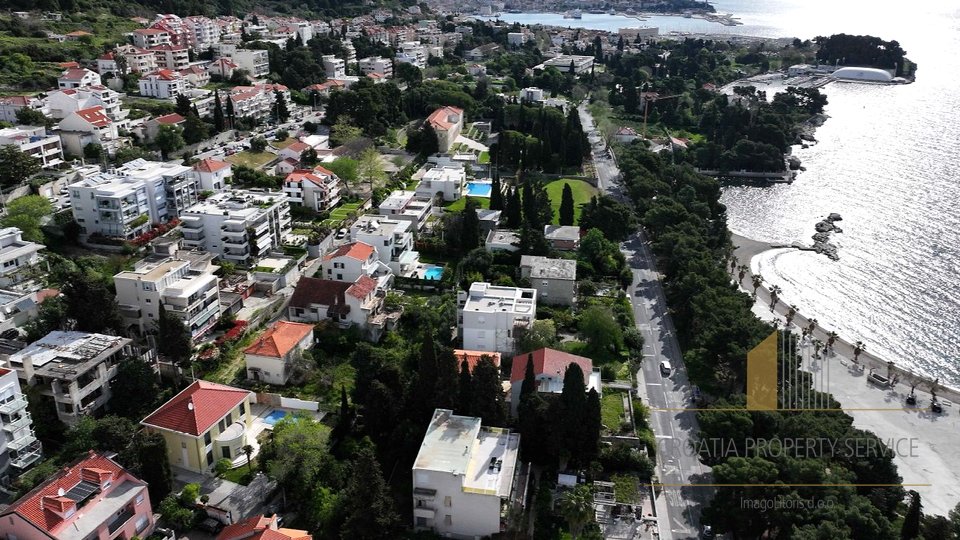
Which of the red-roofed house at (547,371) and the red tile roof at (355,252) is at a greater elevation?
the red tile roof at (355,252)

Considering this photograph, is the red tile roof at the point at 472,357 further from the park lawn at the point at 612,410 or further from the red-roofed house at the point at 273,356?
the red-roofed house at the point at 273,356

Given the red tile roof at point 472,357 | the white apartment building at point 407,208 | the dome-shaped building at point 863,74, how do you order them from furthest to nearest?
the dome-shaped building at point 863,74, the white apartment building at point 407,208, the red tile roof at point 472,357

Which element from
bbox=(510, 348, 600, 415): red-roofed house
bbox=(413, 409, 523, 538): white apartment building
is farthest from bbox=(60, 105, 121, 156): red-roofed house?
bbox=(413, 409, 523, 538): white apartment building

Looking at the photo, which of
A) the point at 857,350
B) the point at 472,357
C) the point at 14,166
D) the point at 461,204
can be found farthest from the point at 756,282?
the point at 14,166

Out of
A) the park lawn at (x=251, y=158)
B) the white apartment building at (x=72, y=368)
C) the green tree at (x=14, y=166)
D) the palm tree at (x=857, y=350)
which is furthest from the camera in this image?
the park lawn at (x=251, y=158)

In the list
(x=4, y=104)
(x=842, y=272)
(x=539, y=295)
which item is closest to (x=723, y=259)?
(x=842, y=272)

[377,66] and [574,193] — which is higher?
[377,66]

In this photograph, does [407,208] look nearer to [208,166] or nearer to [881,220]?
[208,166]

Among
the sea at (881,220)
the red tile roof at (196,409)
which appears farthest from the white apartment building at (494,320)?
the sea at (881,220)
